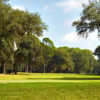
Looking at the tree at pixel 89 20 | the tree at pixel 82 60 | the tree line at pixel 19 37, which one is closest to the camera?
the tree at pixel 89 20

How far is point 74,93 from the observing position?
1277 cm

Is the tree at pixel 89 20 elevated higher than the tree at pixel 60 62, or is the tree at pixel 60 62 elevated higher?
the tree at pixel 89 20

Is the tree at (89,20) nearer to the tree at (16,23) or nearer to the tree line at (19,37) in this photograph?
the tree line at (19,37)

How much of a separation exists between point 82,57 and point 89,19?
90461mm

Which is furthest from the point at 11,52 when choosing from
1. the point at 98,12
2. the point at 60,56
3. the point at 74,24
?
the point at 60,56

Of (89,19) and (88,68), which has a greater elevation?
(89,19)

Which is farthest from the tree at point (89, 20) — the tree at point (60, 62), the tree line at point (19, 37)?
the tree at point (60, 62)

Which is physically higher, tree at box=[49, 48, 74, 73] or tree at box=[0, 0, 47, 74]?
tree at box=[0, 0, 47, 74]

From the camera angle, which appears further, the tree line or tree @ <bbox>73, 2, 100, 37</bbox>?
the tree line

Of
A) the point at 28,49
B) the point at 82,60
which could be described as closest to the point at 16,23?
the point at 28,49

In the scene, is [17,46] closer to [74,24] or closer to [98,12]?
[74,24]

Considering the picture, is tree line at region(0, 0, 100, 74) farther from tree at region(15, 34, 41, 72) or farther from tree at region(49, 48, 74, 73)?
tree at region(49, 48, 74, 73)

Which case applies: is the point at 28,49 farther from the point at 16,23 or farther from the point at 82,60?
the point at 82,60

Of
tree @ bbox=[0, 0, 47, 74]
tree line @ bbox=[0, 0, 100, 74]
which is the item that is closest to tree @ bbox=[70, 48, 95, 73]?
tree line @ bbox=[0, 0, 100, 74]
